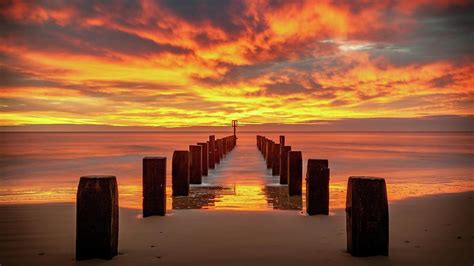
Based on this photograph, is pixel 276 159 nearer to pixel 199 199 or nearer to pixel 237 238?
pixel 199 199

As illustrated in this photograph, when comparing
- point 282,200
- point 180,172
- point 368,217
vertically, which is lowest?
point 282,200

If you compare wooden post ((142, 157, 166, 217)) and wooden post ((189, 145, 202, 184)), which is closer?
wooden post ((142, 157, 166, 217))

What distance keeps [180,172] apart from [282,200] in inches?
90.4

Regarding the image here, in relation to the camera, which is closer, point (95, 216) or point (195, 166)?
point (95, 216)

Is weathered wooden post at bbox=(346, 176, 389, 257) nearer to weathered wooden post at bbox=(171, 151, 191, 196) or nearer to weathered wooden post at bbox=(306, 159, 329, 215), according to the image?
weathered wooden post at bbox=(306, 159, 329, 215)

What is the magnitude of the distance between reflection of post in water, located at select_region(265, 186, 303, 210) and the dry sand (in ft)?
3.04

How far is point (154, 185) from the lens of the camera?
22.2ft

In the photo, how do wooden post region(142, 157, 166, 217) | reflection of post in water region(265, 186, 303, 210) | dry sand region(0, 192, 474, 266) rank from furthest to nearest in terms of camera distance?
reflection of post in water region(265, 186, 303, 210)
wooden post region(142, 157, 166, 217)
dry sand region(0, 192, 474, 266)

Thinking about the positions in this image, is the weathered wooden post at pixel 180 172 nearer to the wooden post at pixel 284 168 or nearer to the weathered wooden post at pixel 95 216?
the wooden post at pixel 284 168

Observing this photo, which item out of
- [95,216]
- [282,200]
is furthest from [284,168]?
[95,216]

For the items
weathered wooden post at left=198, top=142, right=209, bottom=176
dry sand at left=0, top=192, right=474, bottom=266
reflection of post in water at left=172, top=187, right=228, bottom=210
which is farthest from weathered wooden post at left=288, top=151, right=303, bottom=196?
weathered wooden post at left=198, top=142, right=209, bottom=176

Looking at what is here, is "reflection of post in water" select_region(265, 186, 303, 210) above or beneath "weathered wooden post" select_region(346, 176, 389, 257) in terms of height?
beneath

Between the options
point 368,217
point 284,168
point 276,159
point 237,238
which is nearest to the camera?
point 368,217

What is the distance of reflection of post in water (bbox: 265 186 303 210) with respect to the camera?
27.3 ft
